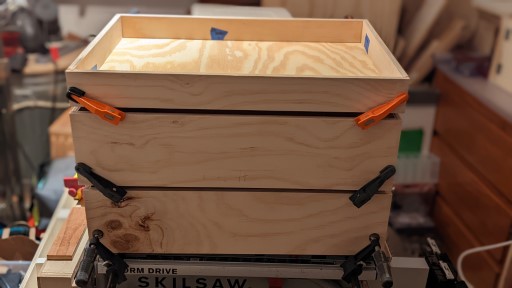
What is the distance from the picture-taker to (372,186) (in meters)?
0.90

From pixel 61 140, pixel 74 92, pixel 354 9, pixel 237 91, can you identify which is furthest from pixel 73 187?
pixel 354 9

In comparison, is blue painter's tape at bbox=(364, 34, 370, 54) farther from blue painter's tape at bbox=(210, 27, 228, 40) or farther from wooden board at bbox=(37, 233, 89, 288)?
wooden board at bbox=(37, 233, 89, 288)

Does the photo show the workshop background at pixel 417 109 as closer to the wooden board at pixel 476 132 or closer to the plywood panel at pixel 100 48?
the wooden board at pixel 476 132

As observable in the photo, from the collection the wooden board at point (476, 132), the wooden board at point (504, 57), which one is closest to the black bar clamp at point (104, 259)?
the wooden board at point (476, 132)

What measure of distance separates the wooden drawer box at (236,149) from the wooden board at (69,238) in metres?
0.19

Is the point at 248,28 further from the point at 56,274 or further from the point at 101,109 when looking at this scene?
the point at 56,274

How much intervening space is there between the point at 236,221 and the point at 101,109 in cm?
30

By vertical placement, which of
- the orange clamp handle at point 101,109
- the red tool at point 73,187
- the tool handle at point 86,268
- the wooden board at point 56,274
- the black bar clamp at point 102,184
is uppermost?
the orange clamp handle at point 101,109

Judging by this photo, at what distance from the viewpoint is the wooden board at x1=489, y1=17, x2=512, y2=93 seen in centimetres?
193

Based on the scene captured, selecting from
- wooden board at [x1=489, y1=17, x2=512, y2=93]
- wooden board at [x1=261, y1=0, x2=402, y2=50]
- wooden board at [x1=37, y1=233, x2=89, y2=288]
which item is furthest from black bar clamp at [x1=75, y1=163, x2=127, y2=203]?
wooden board at [x1=489, y1=17, x2=512, y2=93]

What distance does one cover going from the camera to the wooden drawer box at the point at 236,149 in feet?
2.76

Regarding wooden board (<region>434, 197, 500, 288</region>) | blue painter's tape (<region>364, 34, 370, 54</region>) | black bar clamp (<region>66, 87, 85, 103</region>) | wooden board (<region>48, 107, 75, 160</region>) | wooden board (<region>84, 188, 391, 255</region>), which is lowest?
wooden board (<region>434, 197, 500, 288</region>)

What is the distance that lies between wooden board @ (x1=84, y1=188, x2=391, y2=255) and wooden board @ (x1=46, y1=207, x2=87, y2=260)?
0.19 metres

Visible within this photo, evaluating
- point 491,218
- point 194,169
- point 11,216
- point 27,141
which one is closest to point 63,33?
point 27,141
